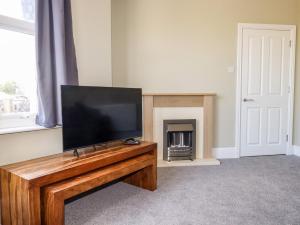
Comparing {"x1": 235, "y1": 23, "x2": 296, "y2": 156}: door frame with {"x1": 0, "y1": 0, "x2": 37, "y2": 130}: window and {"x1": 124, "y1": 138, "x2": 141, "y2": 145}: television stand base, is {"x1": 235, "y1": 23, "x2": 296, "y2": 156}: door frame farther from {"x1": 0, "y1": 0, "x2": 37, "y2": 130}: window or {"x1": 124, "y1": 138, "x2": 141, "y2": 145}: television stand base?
{"x1": 0, "y1": 0, "x2": 37, "y2": 130}: window

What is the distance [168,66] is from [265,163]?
2111 millimetres

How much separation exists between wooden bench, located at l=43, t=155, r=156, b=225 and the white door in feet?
6.86

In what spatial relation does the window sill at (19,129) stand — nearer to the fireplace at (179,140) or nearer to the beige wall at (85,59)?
the beige wall at (85,59)

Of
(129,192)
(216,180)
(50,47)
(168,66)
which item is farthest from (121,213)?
(168,66)

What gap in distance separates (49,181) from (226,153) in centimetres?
302

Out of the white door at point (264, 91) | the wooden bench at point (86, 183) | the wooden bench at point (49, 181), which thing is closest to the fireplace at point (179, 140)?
the white door at point (264, 91)

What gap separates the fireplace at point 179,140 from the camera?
358 centimetres

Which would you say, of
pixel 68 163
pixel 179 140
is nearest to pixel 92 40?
pixel 68 163

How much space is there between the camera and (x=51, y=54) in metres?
2.21

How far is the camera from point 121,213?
6.90 ft

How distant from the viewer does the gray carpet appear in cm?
200

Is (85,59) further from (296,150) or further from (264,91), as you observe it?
(296,150)

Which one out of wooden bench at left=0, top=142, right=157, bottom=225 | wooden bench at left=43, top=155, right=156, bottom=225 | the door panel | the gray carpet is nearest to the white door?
the door panel

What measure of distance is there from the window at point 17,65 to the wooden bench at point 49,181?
0.50 metres
